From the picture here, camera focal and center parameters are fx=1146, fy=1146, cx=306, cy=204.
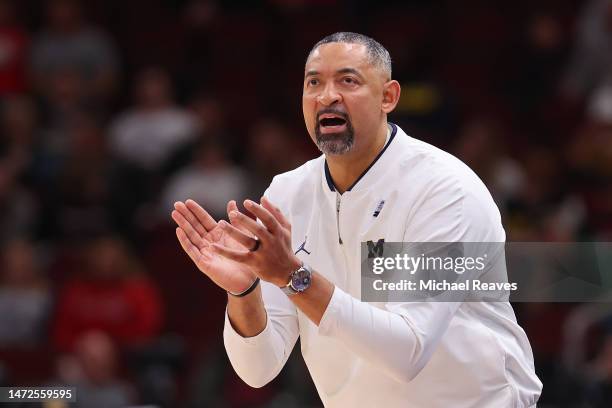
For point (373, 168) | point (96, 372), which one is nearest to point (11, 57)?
point (96, 372)

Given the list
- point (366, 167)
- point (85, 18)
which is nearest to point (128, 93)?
point (85, 18)

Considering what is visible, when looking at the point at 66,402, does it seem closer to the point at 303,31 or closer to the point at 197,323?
the point at 197,323

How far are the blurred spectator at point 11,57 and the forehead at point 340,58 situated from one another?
265 inches

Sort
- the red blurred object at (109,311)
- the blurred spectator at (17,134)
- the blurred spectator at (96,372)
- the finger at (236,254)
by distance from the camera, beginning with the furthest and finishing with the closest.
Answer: the blurred spectator at (17,134), the red blurred object at (109,311), the blurred spectator at (96,372), the finger at (236,254)

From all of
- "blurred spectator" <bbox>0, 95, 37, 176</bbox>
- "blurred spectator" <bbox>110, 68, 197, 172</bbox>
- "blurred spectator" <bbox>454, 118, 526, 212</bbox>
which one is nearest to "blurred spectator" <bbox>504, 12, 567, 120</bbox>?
"blurred spectator" <bbox>454, 118, 526, 212</bbox>

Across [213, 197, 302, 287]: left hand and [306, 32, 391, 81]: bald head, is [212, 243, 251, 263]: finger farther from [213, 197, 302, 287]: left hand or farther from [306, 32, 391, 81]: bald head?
[306, 32, 391, 81]: bald head

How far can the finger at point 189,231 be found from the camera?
13.2 feet

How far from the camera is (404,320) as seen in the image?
3707 millimetres

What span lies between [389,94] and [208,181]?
16.9 feet

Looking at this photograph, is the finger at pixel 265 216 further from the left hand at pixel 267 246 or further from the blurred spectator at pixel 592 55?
the blurred spectator at pixel 592 55

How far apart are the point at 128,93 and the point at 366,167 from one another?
22.7 ft

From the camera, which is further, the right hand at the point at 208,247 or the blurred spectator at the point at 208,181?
the blurred spectator at the point at 208,181

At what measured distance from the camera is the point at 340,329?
3.62 metres

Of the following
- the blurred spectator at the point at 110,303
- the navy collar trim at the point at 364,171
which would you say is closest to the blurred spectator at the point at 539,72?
the blurred spectator at the point at 110,303
